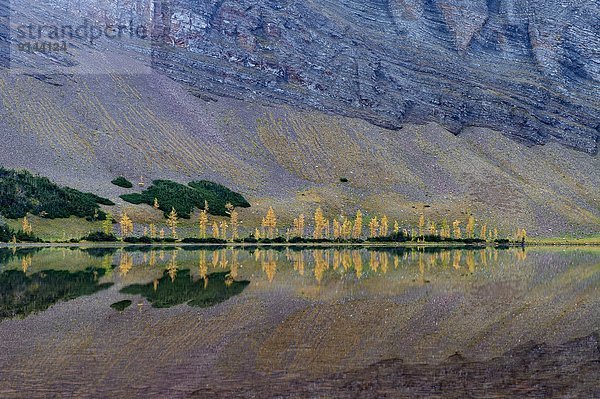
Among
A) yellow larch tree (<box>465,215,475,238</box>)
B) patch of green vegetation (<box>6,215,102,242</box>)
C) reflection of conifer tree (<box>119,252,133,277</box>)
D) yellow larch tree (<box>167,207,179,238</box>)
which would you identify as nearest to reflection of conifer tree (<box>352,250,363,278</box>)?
reflection of conifer tree (<box>119,252,133,277</box>)

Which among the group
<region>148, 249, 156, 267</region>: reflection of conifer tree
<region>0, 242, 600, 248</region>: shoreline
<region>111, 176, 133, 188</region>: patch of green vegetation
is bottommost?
<region>0, 242, 600, 248</region>: shoreline

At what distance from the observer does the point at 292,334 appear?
3172 cm

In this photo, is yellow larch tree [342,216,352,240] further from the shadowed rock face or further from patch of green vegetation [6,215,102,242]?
the shadowed rock face

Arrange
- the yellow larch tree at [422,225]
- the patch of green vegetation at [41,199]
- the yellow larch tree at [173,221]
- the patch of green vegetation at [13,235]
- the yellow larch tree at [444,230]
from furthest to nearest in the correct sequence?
1. the yellow larch tree at [444,230]
2. the yellow larch tree at [422,225]
3. the yellow larch tree at [173,221]
4. the patch of green vegetation at [41,199]
5. the patch of green vegetation at [13,235]

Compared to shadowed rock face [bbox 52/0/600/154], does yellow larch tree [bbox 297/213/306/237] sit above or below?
below

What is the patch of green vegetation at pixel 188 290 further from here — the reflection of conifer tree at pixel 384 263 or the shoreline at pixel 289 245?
the shoreline at pixel 289 245

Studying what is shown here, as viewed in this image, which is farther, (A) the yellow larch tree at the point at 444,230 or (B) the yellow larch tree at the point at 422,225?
(A) the yellow larch tree at the point at 444,230

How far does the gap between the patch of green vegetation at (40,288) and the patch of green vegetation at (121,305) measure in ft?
10.6

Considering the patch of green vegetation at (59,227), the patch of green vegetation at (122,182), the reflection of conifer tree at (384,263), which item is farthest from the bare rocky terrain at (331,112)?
the reflection of conifer tree at (384,263)

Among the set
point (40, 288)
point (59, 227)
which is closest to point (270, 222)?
point (59, 227)

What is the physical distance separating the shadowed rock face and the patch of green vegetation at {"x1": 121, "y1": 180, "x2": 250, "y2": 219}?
42.4 m

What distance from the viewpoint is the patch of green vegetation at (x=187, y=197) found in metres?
117

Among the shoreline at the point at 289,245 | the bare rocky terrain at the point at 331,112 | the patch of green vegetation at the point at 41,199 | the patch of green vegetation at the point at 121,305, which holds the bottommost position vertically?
the shoreline at the point at 289,245

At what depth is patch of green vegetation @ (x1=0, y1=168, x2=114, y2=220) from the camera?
329ft
